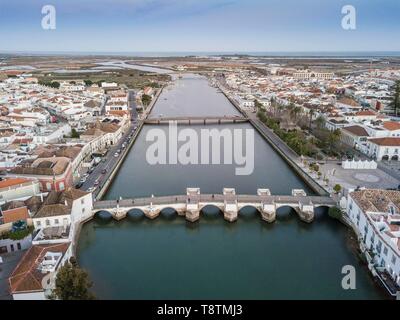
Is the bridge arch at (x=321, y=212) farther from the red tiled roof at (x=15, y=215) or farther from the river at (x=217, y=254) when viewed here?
the red tiled roof at (x=15, y=215)

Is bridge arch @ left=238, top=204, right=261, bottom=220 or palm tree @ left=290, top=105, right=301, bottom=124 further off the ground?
palm tree @ left=290, top=105, right=301, bottom=124

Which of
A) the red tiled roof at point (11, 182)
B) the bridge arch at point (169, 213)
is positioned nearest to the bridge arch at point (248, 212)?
the bridge arch at point (169, 213)

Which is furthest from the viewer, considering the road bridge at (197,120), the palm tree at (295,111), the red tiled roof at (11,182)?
the road bridge at (197,120)

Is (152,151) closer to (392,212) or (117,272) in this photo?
(117,272)

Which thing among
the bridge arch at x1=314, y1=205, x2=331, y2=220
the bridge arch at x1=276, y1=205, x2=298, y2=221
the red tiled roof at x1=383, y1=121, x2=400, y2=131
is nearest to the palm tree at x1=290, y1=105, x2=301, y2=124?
the red tiled roof at x1=383, y1=121, x2=400, y2=131

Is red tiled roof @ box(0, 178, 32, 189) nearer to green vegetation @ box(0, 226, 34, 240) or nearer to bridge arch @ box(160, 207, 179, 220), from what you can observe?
green vegetation @ box(0, 226, 34, 240)

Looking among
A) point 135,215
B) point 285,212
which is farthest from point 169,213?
point 285,212

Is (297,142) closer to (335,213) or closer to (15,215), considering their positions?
(335,213)
